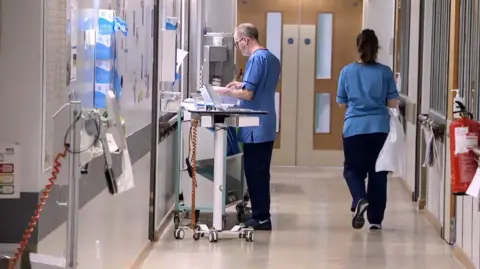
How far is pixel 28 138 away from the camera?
10.0 feet

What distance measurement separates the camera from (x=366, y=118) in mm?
7004

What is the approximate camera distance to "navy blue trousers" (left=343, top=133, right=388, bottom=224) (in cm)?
707

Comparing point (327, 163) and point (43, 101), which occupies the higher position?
point (43, 101)

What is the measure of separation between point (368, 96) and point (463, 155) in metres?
2.15

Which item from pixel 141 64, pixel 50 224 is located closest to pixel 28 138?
pixel 50 224

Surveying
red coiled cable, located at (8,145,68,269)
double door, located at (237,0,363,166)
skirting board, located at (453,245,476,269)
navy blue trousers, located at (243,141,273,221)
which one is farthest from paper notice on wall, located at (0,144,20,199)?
double door, located at (237,0,363,166)

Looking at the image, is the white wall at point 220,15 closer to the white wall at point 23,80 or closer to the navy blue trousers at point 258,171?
the navy blue trousers at point 258,171

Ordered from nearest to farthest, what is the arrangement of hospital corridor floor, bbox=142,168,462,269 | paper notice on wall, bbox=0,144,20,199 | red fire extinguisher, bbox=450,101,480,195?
paper notice on wall, bbox=0,144,20,199, red fire extinguisher, bbox=450,101,480,195, hospital corridor floor, bbox=142,168,462,269

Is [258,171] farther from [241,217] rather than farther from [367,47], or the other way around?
[367,47]

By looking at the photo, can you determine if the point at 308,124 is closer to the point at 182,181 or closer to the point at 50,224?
the point at 182,181

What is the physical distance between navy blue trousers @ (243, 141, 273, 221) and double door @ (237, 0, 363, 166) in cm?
462

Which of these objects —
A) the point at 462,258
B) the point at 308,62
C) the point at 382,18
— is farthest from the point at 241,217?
the point at 382,18

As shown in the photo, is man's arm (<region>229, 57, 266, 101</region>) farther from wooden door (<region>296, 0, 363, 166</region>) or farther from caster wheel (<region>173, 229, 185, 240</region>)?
wooden door (<region>296, 0, 363, 166</region>)

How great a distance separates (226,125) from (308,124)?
532 centimetres
